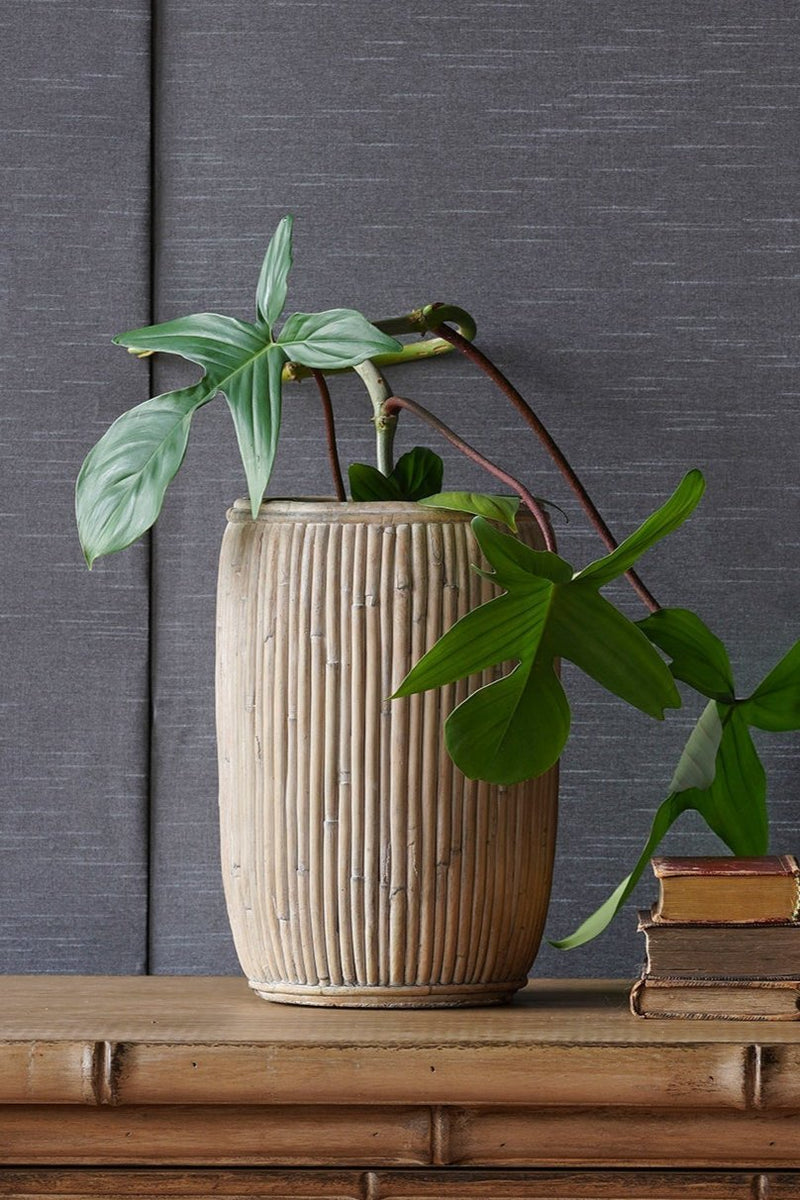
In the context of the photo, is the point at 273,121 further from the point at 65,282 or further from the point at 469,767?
the point at 469,767

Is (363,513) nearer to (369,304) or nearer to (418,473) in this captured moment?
(418,473)

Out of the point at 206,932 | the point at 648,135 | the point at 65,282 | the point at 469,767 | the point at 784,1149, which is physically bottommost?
the point at 784,1149

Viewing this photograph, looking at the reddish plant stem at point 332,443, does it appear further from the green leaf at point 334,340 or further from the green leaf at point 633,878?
the green leaf at point 633,878

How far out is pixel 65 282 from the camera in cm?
129

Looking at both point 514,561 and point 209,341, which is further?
point 209,341

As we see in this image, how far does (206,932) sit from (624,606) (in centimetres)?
50

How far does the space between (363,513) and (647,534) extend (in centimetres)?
21

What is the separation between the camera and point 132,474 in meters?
1.00

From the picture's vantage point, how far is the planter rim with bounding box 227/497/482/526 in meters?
1.01

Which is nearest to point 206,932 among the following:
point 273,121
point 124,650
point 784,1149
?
point 124,650

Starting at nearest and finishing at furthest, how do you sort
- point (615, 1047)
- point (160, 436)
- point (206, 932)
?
point (615, 1047) < point (160, 436) < point (206, 932)

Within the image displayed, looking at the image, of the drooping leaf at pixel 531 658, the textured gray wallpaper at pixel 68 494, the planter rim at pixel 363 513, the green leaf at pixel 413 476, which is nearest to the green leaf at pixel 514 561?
the drooping leaf at pixel 531 658

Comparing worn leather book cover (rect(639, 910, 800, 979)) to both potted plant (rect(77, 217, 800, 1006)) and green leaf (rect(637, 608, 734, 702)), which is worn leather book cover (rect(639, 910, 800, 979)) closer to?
potted plant (rect(77, 217, 800, 1006))

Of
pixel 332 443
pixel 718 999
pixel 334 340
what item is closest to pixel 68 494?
pixel 332 443
